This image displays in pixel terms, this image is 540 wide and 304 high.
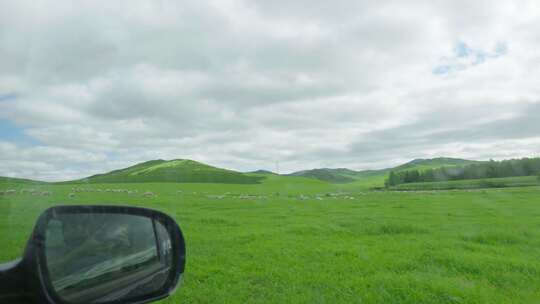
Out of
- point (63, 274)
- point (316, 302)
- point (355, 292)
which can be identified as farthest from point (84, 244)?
point (355, 292)

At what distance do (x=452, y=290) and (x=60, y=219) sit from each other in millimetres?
6412

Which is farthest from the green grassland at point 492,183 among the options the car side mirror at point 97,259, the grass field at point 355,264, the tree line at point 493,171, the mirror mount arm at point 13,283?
the mirror mount arm at point 13,283

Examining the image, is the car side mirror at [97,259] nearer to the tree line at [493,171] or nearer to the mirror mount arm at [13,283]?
the mirror mount arm at [13,283]

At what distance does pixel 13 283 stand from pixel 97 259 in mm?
683

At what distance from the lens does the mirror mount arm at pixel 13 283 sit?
5.08ft

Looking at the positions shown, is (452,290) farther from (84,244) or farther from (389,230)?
(389,230)

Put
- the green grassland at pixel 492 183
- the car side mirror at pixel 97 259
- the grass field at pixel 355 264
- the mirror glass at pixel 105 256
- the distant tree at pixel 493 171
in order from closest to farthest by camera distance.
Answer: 1. the car side mirror at pixel 97 259
2. the mirror glass at pixel 105 256
3. the grass field at pixel 355 264
4. the green grassland at pixel 492 183
5. the distant tree at pixel 493 171

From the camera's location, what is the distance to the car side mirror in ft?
5.50

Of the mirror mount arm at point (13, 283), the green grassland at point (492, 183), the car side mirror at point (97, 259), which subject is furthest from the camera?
the green grassland at point (492, 183)

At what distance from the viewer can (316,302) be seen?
5977 mm

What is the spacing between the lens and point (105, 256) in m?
2.35

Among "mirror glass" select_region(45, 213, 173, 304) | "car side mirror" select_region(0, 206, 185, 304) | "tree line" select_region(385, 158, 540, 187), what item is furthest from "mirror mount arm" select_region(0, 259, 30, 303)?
"tree line" select_region(385, 158, 540, 187)

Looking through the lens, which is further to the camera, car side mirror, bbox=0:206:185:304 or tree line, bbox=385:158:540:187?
tree line, bbox=385:158:540:187

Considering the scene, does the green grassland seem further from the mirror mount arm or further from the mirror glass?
the mirror mount arm
